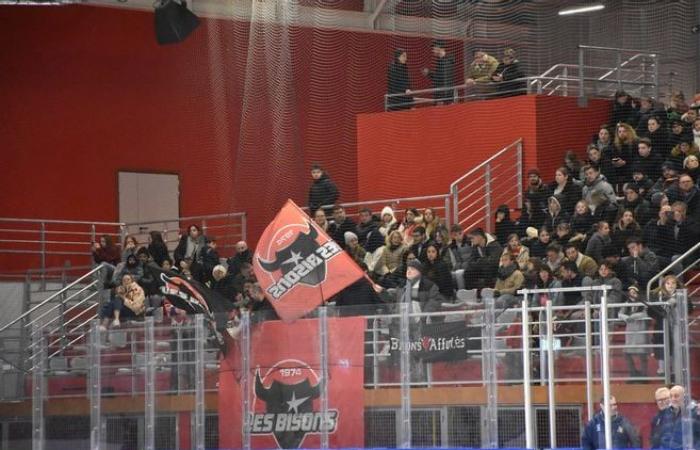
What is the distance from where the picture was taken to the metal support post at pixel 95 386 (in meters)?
16.4

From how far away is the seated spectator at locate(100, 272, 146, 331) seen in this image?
19.6 meters

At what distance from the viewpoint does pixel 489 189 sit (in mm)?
21141

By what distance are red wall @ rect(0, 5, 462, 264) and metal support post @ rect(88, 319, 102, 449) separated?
172 inches

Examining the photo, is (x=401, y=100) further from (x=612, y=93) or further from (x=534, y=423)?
(x=534, y=423)

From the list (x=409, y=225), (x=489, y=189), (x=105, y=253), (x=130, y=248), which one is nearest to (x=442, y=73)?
(x=489, y=189)

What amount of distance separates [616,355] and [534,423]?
0.97 metres

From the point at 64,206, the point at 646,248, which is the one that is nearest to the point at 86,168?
the point at 64,206

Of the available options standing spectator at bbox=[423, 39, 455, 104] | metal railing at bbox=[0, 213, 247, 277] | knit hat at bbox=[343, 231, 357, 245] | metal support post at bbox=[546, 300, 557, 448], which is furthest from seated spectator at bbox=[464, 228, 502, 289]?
metal railing at bbox=[0, 213, 247, 277]

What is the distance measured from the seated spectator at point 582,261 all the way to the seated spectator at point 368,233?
10.6 feet

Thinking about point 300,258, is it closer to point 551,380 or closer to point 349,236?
point 349,236

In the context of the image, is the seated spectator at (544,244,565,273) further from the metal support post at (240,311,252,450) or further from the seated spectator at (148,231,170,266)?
the seated spectator at (148,231,170,266)

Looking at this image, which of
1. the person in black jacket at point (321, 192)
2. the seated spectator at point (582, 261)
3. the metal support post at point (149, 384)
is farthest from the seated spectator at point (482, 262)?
the metal support post at point (149, 384)

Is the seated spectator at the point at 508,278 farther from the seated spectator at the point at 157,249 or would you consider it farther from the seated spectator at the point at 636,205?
the seated spectator at the point at 157,249

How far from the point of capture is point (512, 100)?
21.7 metres
